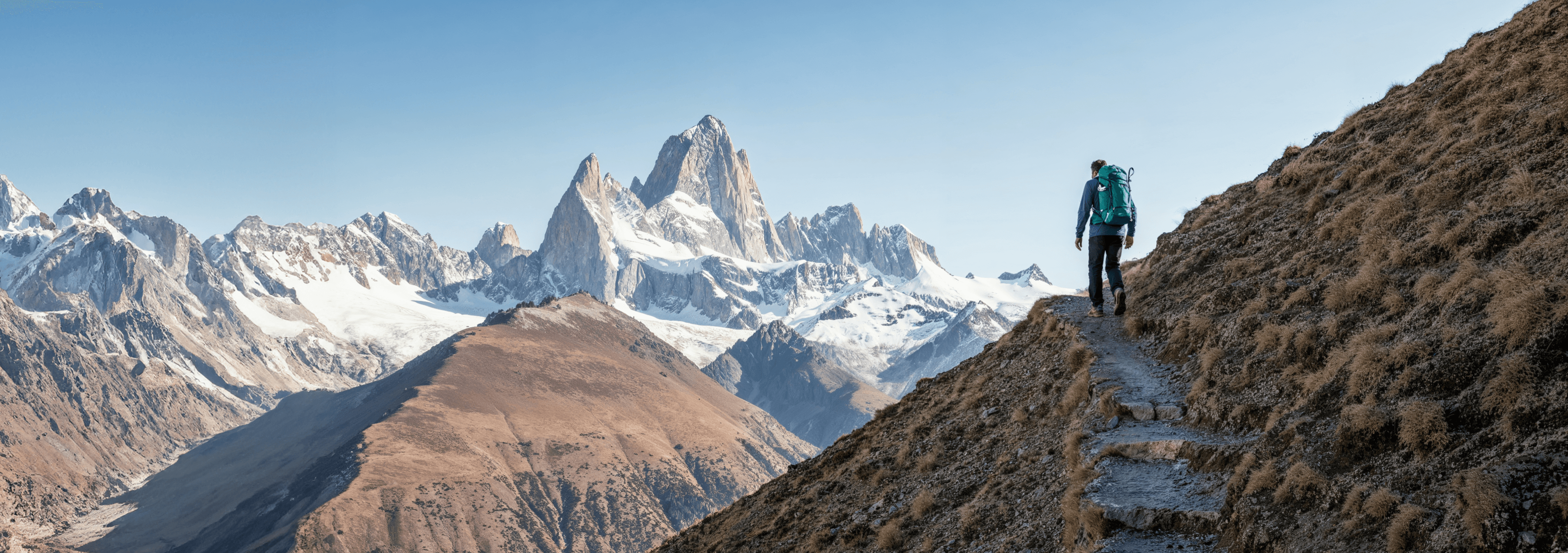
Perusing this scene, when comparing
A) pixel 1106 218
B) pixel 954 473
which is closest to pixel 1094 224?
pixel 1106 218

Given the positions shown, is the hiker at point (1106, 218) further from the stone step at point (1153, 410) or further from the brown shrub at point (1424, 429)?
the brown shrub at point (1424, 429)

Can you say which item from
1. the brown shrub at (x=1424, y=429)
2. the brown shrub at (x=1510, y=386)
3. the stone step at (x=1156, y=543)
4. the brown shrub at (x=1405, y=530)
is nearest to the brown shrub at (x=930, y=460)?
the stone step at (x=1156, y=543)

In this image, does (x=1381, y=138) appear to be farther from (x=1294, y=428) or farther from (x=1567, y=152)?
(x=1294, y=428)

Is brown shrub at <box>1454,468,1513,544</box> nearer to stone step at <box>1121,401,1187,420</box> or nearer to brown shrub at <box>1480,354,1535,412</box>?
brown shrub at <box>1480,354,1535,412</box>

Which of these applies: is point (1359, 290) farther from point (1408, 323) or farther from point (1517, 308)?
point (1517, 308)

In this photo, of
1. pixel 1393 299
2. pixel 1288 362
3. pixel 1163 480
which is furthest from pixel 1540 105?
pixel 1163 480
